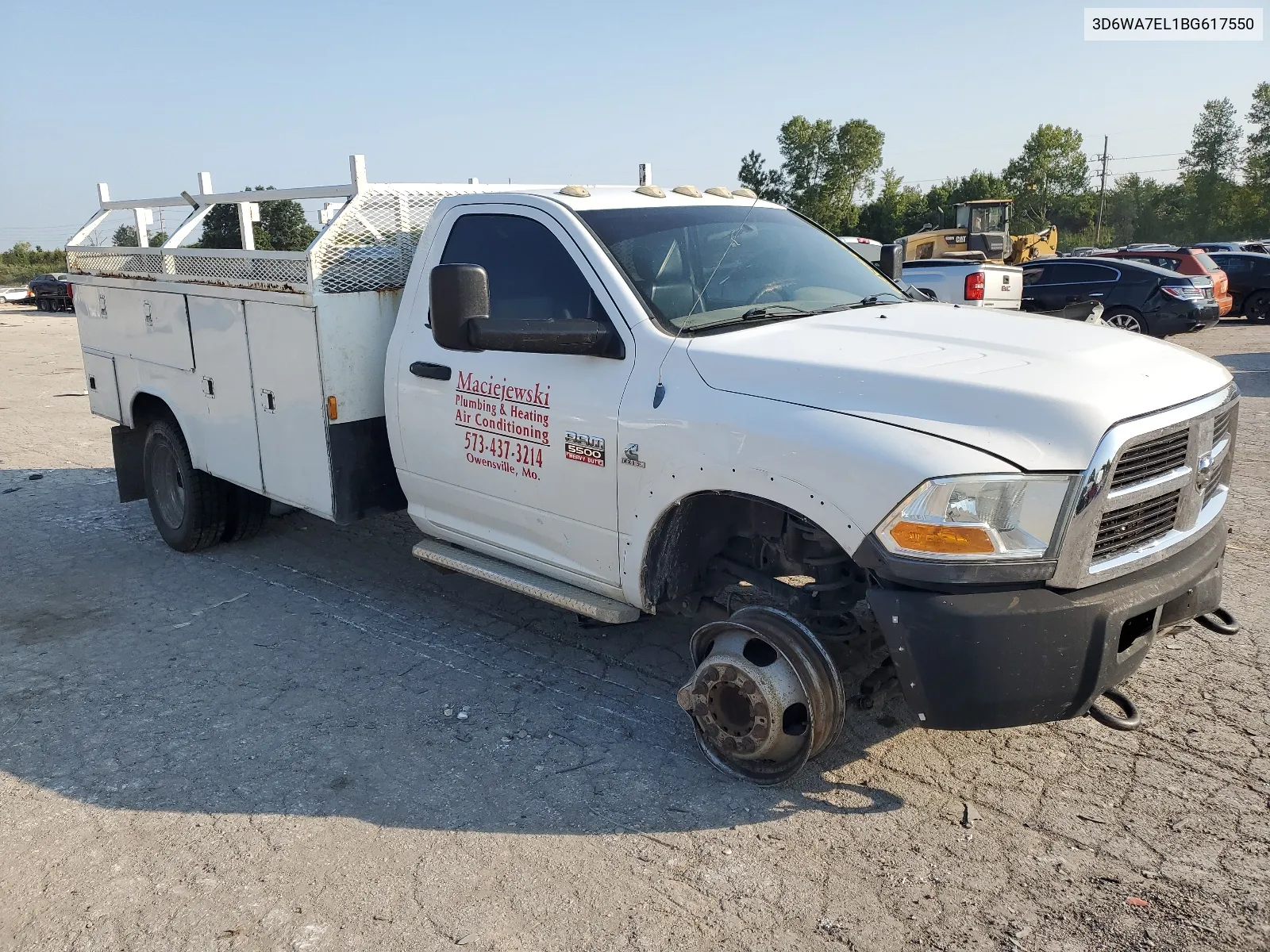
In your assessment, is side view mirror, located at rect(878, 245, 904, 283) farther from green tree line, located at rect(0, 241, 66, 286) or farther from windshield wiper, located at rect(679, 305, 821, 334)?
green tree line, located at rect(0, 241, 66, 286)

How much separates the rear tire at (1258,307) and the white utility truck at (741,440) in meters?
19.3

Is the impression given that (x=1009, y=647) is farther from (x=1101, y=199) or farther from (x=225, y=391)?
(x=1101, y=199)

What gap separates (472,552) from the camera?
4746 millimetres

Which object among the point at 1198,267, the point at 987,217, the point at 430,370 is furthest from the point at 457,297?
the point at 987,217

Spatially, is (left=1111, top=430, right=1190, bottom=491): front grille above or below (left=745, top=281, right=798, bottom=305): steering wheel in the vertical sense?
below

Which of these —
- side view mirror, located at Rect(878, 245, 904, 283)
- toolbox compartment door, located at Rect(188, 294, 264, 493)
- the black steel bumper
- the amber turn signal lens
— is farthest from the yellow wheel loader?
the amber turn signal lens

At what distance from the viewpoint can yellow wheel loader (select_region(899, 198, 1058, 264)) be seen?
25.3 meters

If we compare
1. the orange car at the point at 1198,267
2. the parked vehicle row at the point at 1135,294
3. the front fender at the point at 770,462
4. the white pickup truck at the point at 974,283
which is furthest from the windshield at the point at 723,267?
the orange car at the point at 1198,267

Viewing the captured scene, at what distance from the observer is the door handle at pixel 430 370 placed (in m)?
4.48

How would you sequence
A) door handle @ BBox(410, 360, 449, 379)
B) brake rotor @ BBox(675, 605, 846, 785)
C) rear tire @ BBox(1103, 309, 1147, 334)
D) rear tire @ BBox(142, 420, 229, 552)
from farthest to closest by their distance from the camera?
rear tire @ BBox(1103, 309, 1147, 334) → rear tire @ BBox(142, 420, 229, 552) → door handle @ BBox(410, 360, 449, 379) → brake rotor @ BBox(675, 605, 846, 785)

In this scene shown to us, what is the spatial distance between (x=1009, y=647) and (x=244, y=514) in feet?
17.1

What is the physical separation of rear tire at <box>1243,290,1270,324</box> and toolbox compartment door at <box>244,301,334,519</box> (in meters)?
21.0

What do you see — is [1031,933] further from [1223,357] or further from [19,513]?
[1223,357]

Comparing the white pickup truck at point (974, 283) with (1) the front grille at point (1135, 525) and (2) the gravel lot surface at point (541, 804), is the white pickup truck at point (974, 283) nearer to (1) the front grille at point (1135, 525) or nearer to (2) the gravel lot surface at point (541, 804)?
(2) the gravel lot surface at point (541, 804)
